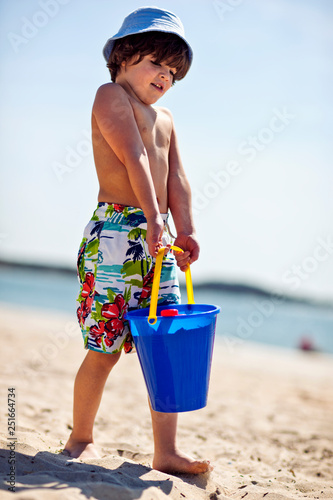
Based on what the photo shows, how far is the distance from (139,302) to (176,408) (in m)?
0.47

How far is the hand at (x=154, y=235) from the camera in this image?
198 centimetres

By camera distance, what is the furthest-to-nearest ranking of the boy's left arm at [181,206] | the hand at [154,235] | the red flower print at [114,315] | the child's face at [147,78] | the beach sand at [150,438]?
the boy's left arm at [181,206], the child's face at [147,78], the red flower print at [114,315], the hand at [154,235], the beach sand at [150,438]

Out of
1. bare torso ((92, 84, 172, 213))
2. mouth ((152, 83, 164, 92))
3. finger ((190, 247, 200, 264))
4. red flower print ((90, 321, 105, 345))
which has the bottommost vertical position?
red flower print ((90, 321, 105, 345))

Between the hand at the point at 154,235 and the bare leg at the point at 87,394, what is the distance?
0.52 m

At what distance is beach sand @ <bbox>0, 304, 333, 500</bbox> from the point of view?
1793 mm

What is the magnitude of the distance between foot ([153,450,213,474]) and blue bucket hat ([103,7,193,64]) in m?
1.78

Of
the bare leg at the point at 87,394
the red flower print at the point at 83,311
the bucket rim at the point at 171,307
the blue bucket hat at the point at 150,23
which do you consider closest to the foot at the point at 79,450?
the bare leg at the point at 87,394

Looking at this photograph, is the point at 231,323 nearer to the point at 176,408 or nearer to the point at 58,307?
the point at 58,307

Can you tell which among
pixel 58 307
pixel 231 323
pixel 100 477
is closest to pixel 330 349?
pixel 231 323

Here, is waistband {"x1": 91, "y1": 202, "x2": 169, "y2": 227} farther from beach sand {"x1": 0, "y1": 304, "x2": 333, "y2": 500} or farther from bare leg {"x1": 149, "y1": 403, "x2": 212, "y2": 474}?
beach sand {"x1": 0, "y1": 304, "x2": 333, "y2": 500}

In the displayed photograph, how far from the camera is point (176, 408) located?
1910 mm

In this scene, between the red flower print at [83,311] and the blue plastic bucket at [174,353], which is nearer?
the blue plastic bucket at [174,353]

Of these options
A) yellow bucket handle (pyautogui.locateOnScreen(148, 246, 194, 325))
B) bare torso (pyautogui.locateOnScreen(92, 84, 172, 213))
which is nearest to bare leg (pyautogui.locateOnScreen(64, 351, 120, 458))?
yellow bucket handle (pyautogui.locateOnScreen(148, 246, 194, 325))

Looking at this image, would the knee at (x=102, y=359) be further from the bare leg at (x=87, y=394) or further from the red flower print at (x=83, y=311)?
the red flower print at (x=83, y=311)
